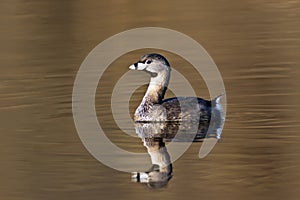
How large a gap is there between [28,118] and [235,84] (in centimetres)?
328

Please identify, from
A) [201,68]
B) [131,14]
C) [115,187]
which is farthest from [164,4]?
[115,187]

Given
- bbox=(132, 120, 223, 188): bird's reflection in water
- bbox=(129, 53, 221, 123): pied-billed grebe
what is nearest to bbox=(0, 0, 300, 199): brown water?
bbox=(132, 120, 223, 188): bird's reflection in water

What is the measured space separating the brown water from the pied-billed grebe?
0.33 m

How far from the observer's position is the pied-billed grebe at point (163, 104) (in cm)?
Result: 1356

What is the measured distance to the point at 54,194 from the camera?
401 inches

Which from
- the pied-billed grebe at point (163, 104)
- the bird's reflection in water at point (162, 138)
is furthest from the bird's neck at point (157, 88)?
the bird's reflection in water at point (162, 138)

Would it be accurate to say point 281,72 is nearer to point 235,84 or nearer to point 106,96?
point 235,84

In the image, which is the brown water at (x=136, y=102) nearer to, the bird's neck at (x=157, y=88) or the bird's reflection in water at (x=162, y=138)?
the bird's reflection in water at (x=162, y=138)

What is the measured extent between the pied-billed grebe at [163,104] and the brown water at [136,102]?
1.10 feet

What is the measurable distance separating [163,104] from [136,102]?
4.24 feet

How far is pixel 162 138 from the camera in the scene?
12.8 m

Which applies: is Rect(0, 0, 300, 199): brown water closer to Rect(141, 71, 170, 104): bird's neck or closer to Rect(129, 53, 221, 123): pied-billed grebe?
Rect(129, 53, 221, 123): pied-billed grebe

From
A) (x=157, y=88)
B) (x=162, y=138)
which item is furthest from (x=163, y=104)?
(x=162, y=138)

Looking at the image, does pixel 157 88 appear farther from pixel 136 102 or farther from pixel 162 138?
pixel 162 138
